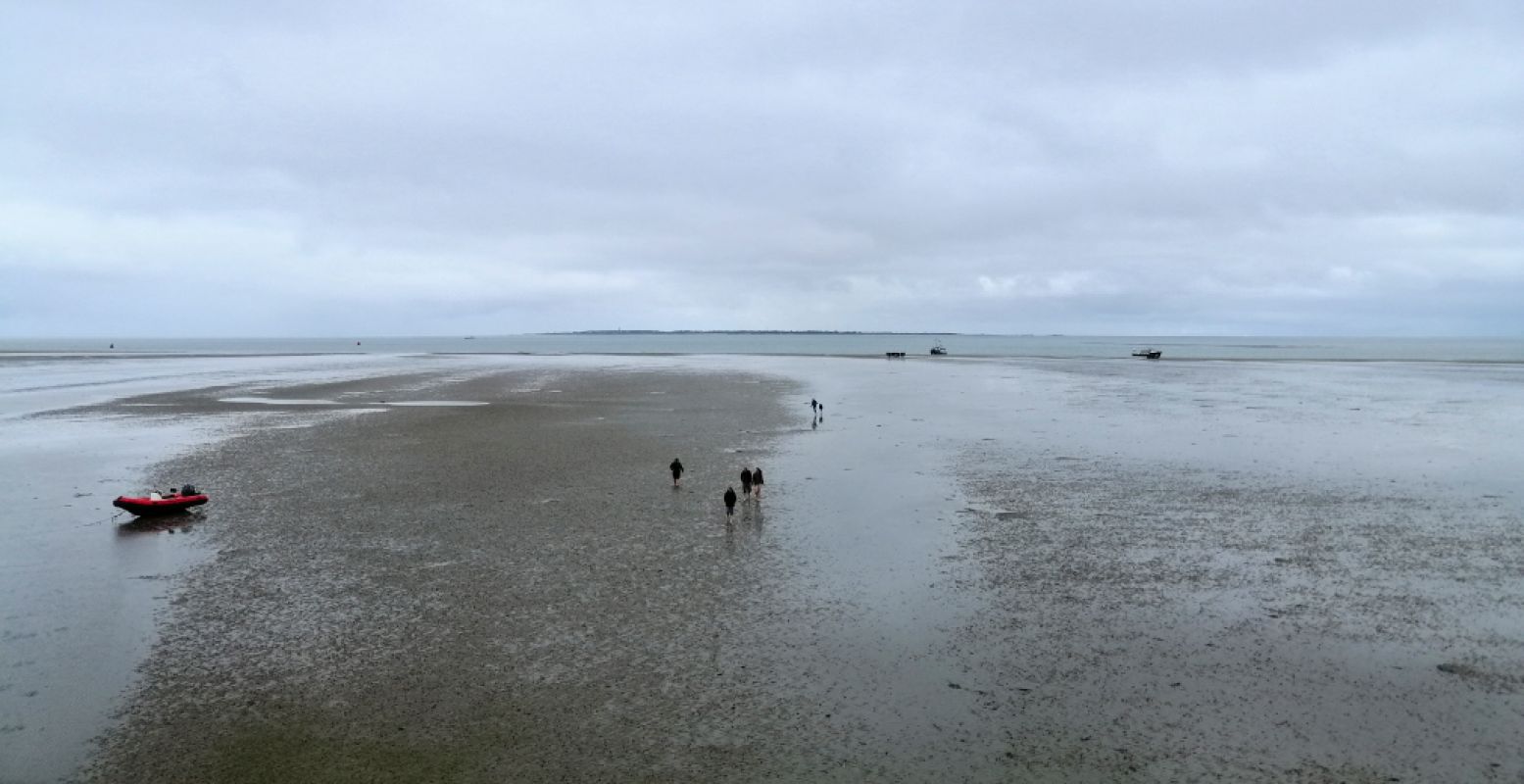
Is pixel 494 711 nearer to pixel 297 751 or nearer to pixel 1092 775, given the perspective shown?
pixel 297 751

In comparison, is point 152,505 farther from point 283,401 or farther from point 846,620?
point 283,401

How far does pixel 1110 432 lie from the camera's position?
4059 centimetres

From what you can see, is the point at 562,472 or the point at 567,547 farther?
the point at 562,472

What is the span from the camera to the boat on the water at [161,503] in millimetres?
23109

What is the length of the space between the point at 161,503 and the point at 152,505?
0.21 m

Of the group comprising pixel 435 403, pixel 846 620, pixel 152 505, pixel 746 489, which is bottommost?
pixel 846 620

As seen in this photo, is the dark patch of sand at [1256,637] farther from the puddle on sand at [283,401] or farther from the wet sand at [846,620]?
the puddle on sand at [283,401]

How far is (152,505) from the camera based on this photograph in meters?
23.2

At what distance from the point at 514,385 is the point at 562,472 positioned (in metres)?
45.6

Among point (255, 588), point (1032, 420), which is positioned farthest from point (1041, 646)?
point (1032, 420)

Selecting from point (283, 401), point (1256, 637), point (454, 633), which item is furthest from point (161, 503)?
point (283, 401)

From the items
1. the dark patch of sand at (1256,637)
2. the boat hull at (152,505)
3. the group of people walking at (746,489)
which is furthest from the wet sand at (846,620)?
the boat hull at (152,505)

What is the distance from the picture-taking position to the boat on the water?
23109 millimetres

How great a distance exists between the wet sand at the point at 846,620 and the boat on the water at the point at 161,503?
1.02 meters
